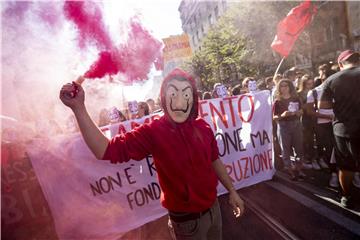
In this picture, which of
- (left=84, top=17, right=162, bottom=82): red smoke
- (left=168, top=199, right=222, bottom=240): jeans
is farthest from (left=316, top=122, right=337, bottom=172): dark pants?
(left=168, top=199, right=222, bottom=240): jeans

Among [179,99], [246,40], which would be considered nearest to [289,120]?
[179,99]

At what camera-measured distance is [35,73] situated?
613cm

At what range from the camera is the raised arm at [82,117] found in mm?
1664

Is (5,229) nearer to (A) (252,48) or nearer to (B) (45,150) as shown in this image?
(B) (45,150)

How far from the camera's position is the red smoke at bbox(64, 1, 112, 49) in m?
2.89

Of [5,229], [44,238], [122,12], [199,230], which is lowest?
[44,238]

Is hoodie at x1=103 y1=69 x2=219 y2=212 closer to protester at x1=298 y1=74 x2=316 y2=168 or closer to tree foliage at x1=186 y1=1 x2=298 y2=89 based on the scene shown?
protester at x1=298 y1=74 x2=316 y2=168

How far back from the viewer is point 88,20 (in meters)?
2.94

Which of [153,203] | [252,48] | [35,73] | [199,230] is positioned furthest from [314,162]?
[252,48]

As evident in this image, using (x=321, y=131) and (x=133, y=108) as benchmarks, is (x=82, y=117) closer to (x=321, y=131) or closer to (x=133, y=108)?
(x=133, y=108)

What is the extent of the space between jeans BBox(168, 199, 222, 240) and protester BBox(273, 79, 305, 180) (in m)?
3.31

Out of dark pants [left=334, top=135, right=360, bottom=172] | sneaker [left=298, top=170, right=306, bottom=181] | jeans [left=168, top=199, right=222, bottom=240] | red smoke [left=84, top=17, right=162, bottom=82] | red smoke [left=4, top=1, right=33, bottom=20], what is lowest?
sneaker [left=298, top=170, right=306, bottom=181]

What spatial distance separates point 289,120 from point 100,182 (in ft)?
10.5

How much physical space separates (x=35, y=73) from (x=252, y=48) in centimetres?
1864
